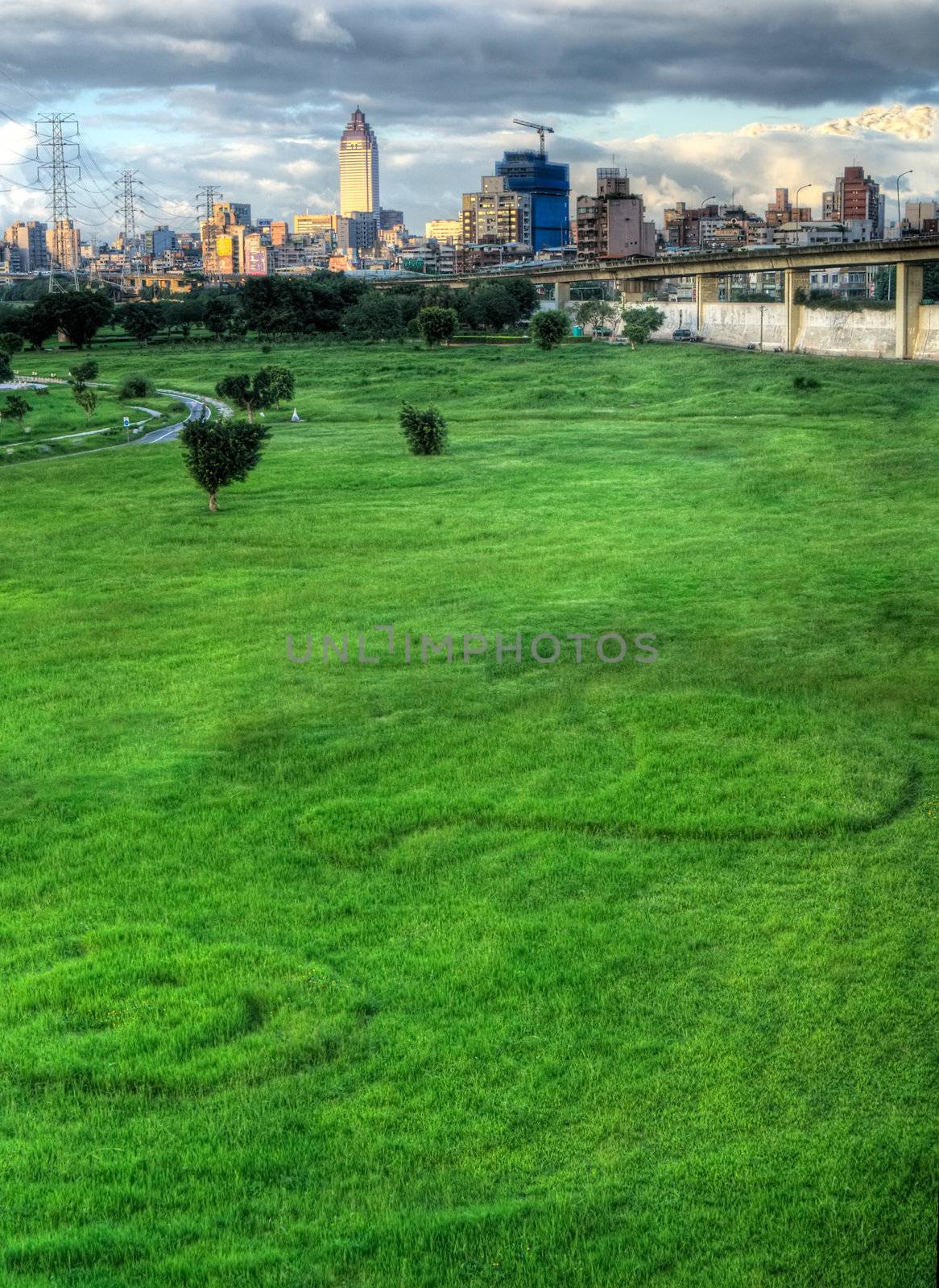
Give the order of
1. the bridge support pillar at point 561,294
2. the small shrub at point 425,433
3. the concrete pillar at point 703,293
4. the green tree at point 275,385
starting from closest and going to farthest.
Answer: the small shrub at point 425,433 → the green tree at point 275,385 → the concrete pillar at point 703,293 → the bridge support pillar at point 561,294

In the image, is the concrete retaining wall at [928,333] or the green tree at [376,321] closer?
the concrete retaining wall at [928,333]

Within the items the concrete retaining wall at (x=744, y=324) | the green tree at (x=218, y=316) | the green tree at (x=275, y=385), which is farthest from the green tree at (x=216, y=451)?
the green tree at (x=218, y=316)

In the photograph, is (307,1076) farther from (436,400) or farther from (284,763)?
(436,400)

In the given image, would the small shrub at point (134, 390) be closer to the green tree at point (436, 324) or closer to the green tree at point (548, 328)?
the green tree at point (436, 324)

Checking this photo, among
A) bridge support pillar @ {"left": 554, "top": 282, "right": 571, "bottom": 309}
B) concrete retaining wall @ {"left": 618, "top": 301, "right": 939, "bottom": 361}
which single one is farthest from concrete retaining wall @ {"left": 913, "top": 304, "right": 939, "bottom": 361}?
bridge support pillar @ {"left": 554, "top": 282, "right": 571, "bottom": 309}

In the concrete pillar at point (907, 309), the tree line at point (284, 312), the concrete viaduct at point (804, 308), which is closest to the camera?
the concrete pillar at point (907, 309)
